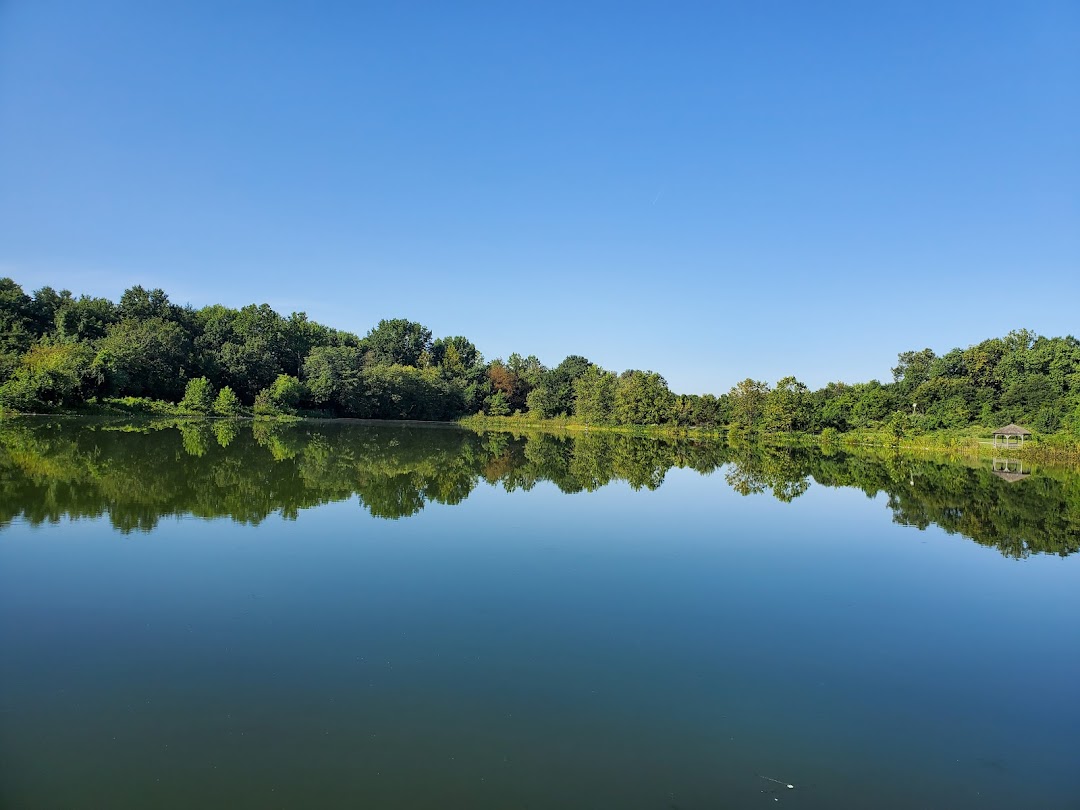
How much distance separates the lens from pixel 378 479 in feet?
49.3

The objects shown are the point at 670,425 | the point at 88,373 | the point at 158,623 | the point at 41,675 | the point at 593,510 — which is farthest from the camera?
the point at 670,425

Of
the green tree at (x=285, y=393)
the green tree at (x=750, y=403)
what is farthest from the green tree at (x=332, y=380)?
the green tree at (x=750, y=403)

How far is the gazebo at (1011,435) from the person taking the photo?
38438mm

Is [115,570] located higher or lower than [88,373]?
lower

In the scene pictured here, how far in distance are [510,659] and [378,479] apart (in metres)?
10.8

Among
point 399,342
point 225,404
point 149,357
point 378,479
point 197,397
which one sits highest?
point 399,342

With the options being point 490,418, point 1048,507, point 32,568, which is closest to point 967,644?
point 32,568

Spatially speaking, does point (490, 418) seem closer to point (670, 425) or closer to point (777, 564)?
point (670, 425)

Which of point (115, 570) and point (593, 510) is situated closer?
point (115, 570)

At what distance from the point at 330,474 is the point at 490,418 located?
165ft

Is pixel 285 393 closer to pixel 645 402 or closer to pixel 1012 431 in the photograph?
pixel 645 402

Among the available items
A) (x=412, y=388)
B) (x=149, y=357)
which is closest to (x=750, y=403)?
(x=412, y=388)

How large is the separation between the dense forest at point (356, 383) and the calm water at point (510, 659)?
96.6ft

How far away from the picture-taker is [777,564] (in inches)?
342
